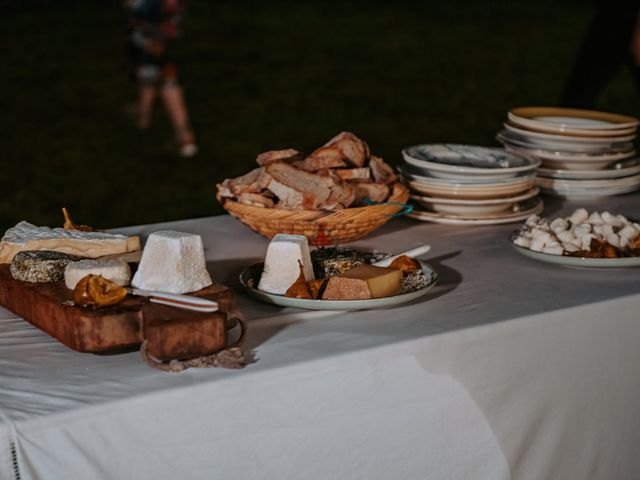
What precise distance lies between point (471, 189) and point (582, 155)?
1.24 ft

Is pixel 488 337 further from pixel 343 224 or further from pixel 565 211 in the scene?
pixel 565 211

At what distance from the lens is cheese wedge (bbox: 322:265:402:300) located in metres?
1.33

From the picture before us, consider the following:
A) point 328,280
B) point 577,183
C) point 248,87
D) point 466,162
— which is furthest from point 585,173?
point 248,87

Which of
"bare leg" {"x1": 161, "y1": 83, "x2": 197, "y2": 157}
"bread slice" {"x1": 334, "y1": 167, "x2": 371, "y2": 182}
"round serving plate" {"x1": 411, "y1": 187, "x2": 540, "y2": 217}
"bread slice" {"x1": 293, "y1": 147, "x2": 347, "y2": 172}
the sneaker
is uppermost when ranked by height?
"bread slice" {"x1": 293, "y1": 147, "x2": 347, "y2": 172}

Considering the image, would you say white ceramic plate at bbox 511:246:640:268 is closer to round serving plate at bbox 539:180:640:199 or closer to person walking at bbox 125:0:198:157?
round serving plate at bbox 539:180:640:199

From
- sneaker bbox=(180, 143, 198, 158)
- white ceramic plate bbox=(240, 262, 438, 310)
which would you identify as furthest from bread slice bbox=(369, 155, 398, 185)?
sneaker bbox=(180, 143, 198, 158)

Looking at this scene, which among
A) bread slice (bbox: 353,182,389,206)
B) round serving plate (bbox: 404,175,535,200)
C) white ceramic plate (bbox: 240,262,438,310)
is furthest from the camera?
round serving plate (bbox: 404,175,535,200)

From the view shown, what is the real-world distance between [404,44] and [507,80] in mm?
2003

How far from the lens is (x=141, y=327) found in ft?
3.83

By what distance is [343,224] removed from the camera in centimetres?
163

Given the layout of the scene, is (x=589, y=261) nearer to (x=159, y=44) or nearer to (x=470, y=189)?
(x=470, y=189)

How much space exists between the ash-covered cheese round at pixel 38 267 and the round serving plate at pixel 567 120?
3.98 ft

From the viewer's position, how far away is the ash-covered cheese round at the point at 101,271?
48.1 inches

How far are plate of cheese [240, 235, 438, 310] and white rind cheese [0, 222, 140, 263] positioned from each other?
0.63ft
